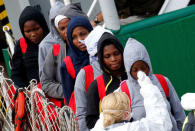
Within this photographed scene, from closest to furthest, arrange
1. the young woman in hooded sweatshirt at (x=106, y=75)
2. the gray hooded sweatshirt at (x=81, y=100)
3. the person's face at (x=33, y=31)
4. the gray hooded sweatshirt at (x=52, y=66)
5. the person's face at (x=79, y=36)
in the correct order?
1. the young woman in hooded sweatshirt at (x=106, y=75)
2. the gray hooded sweatshirt at (x=81, y=100)
3. the person's face at (x=79, y=36)
4. the gray hooded sweatshirt at (x=52, y=66)
5. the person's face at (x=33, y=31)

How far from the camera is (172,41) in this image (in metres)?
5.51

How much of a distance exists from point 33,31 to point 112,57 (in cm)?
156

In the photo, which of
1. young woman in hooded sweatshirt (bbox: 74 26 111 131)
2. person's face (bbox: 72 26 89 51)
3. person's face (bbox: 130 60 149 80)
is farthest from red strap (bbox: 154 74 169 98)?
person's face (bbox: 72 26 89 51)

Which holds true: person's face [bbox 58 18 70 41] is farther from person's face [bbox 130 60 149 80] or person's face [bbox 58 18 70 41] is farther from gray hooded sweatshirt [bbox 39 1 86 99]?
person's face [bbox 130 60 149 80]

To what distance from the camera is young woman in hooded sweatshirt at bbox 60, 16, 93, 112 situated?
4496 millimetres

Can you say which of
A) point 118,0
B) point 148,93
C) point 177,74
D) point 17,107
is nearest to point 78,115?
point 17,107

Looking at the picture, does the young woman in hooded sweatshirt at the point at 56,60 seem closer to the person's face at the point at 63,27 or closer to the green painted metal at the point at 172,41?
the person's face at the point at 63,27

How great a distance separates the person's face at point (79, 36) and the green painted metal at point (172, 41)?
1050 millimetres

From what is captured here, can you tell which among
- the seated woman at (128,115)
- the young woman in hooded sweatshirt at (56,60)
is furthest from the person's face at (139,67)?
the young woman in hooded sweatshirt at (56,60)

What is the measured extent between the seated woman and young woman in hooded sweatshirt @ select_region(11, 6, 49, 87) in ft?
7.28

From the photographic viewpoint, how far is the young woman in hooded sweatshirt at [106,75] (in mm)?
3912

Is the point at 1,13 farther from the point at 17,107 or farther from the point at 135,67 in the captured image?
the point at 135,67

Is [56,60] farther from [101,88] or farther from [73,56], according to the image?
[101,88]

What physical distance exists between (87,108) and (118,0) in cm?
415
